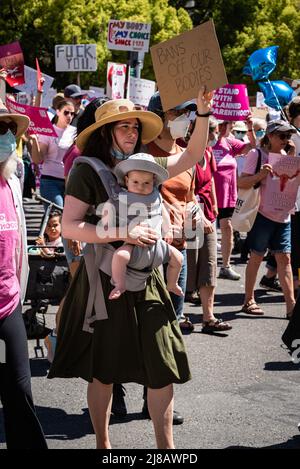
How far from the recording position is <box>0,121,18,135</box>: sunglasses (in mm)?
4458

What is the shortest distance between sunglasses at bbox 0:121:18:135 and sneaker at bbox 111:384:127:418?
1.89 meters

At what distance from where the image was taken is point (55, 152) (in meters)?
10.6

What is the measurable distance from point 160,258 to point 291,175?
14.0 ft

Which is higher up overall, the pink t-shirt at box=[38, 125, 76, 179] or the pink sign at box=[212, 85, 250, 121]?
the pink sign at box=[212, 85, 250, 121]

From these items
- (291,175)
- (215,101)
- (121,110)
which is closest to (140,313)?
(121,110)

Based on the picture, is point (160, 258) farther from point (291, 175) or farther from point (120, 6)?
point (120, 6)

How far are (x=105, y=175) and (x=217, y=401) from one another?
2.10 meters

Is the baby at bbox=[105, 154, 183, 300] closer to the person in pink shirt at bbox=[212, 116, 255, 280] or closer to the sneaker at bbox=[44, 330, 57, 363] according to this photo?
the sneaker at bbox=[44, 330, 57, 363]

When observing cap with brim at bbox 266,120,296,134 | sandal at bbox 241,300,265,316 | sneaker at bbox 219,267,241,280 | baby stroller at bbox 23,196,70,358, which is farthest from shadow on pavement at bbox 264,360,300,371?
sneaker at bbox 219,267,241,280

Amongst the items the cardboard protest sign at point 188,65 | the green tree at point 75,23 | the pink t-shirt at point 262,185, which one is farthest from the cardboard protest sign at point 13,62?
the green tree at point 75,23

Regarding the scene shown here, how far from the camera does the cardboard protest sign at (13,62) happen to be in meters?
12.2

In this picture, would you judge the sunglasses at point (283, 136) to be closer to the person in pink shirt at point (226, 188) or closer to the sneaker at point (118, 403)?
the person in pink shirt at point (226, 188)

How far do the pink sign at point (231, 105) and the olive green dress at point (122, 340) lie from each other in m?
6.74

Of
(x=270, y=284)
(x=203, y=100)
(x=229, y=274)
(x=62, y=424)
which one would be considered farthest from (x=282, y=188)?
(x=203, y=100)
